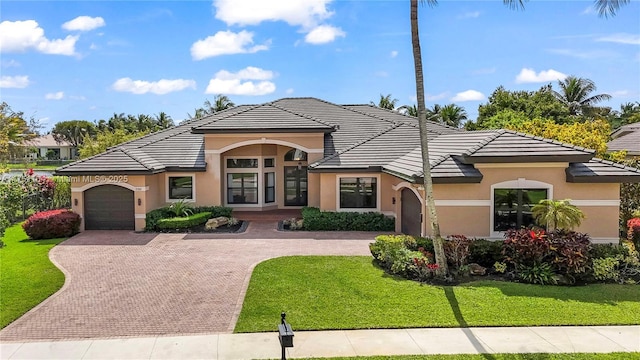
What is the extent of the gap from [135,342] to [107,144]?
29877mm

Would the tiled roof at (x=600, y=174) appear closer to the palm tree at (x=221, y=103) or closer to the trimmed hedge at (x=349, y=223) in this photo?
the trimmed hedge at (x=349, y=223)

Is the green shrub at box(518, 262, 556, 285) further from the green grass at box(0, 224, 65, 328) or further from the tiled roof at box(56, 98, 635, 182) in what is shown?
the green grass at box(0, 224, 65, 328)

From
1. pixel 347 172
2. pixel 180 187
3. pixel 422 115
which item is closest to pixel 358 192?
pixel 347 172

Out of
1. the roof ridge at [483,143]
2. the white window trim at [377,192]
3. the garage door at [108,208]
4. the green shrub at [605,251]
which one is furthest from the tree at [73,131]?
the green shrub at [605,251]

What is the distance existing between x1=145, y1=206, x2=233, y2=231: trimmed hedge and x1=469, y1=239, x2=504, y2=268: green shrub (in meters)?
13.1

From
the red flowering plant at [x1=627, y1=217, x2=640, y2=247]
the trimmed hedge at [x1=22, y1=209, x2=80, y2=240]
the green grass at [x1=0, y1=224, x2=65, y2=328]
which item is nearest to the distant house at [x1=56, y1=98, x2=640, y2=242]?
the trimmed hedge at [x1=22, y1=209, x2=80, y2=240]

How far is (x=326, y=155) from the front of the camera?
24484 millimetres

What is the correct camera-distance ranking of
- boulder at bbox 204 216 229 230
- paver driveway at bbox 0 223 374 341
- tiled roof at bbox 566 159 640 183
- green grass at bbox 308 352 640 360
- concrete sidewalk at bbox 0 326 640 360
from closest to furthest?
1. green grass at bbox 308 352 640 360
2. concrete sidewalk at bbox 0 326 640 360
3. paver driveway at bbox 0 223 374 341
4. tiled roof at bbox 566 159 640 183
5. boulder at bbox 204 216 229 230

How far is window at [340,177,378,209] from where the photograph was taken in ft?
73.6

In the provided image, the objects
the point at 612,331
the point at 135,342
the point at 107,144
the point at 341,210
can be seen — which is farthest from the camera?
the point at 107,144

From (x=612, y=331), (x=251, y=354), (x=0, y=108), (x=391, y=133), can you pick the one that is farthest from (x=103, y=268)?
(x=0, y=108)

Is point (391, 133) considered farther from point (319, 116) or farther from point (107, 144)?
point (107, 144)

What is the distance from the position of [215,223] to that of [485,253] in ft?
41.5

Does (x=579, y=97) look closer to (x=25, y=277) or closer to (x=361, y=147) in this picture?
(x=361, y=147)
